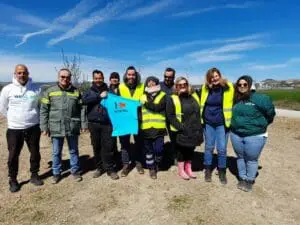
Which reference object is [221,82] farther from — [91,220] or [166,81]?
[91,220]

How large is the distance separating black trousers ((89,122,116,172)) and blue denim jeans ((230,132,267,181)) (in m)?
2.47

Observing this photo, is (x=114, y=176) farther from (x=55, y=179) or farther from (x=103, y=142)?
(x=55, y=179)

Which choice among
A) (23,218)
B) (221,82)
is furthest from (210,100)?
(23,218)

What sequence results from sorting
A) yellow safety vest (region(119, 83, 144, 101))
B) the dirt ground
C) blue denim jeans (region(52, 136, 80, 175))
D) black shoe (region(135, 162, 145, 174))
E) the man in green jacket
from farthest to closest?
black shoe (region(135, 162, 145, 174)) → yellow safety vest (region(119, 83, 144, 101)) → blue denim jeans (region(52, 136, 80, 175)) → the man in green jacket → the dirt ground

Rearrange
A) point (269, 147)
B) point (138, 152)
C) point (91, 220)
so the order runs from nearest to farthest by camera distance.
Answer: point (91, 220) < point (138, 152) < point (269, 147)

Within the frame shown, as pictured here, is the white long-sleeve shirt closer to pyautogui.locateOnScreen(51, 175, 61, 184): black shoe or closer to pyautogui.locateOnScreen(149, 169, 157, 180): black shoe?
pyautogui.locateOnScreen(51, 175, 61, 184): black shoe

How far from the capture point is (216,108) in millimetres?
5527

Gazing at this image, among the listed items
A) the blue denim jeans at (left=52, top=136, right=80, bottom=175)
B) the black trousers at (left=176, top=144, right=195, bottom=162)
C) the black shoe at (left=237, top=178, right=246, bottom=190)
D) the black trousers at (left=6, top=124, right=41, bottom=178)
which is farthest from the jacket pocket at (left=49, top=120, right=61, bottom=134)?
the black shoe at (left=237, top=178, right=246, bottom=190)

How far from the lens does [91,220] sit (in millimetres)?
4492

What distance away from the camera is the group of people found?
17.4 ft

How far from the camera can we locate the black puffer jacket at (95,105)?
5.66 meters

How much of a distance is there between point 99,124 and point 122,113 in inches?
20.9

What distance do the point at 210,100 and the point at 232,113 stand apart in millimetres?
483

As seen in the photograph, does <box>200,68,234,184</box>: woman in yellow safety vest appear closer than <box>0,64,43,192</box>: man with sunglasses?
No
